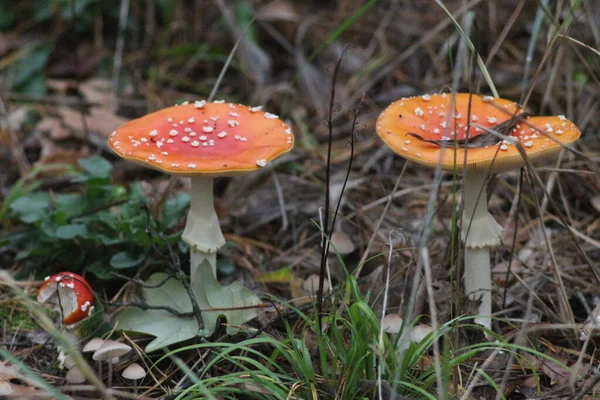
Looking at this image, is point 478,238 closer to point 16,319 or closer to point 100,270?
point 100,270

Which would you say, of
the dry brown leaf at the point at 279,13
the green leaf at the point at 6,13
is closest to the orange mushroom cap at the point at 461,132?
the dry brown leaf at the point at 279,13

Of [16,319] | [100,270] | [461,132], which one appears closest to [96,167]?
[100,270]

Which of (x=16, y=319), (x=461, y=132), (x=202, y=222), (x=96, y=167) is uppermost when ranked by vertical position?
(x=461, y=132)

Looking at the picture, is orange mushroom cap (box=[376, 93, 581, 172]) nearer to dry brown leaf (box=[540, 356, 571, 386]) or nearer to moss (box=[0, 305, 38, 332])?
dry brown leaf (box=[540, 356, 571, 386])

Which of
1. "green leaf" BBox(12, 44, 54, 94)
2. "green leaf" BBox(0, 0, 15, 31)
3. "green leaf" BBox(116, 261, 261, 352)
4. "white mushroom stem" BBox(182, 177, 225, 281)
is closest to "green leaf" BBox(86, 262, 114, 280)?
"green leaf" BBox(116, 261, 261, 352)

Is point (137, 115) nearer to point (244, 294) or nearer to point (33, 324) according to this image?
point (33, 324)

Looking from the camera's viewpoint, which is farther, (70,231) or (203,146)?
(70,231)

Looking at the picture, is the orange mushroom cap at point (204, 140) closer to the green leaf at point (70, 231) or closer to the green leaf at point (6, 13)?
the green leaf at point (70, 231)
